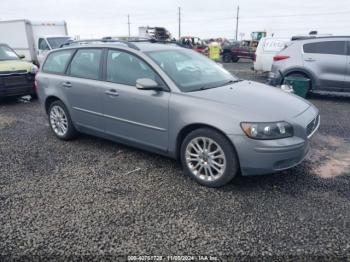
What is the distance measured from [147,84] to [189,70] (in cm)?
77

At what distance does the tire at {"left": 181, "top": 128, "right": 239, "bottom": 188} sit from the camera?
356 cm

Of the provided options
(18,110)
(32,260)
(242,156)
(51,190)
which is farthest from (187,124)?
(18,110)

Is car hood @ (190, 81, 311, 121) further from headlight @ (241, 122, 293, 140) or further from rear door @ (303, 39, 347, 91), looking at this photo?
rear door @ (303, 39, 347, 91)

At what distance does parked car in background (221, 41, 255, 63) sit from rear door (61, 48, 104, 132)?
20.3 meters

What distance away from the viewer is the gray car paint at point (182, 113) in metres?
3.45

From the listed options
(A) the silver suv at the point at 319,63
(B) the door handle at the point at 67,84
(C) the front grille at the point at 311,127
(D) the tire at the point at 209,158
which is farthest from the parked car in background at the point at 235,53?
(D) the tire at the point at 209,158

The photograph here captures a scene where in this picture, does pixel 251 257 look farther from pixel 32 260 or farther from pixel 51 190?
pixel 51 190

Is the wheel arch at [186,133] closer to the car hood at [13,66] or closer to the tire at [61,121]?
the tire at [61,121]

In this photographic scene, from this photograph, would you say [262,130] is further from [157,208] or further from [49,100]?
[49,100]

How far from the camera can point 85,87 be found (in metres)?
4.82

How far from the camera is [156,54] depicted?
4.33 m

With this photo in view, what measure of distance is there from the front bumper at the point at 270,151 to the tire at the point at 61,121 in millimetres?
3081

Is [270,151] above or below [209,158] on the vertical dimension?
above

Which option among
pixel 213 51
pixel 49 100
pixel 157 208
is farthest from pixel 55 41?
pixel 157 208
